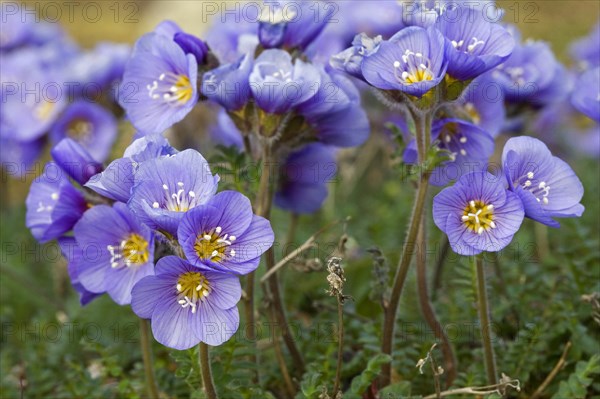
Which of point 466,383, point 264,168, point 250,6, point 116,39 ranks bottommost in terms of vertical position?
point 466,383

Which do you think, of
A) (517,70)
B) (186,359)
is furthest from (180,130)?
(186,359)

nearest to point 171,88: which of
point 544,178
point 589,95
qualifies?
point 544,178

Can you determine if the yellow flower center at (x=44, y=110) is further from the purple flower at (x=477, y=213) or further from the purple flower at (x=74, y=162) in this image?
the purple flower at (x=477, y=213)

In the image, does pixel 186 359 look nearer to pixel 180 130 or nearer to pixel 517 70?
pixel 517 70

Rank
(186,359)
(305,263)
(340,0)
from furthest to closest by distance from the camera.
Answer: (340,0) < (305,263) < (186,359)

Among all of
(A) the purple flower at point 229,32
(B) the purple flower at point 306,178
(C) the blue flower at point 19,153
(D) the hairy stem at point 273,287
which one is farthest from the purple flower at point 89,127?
(D) the hairy stem at point 273,287

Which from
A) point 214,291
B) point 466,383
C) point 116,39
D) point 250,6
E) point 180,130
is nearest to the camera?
point 214,291
